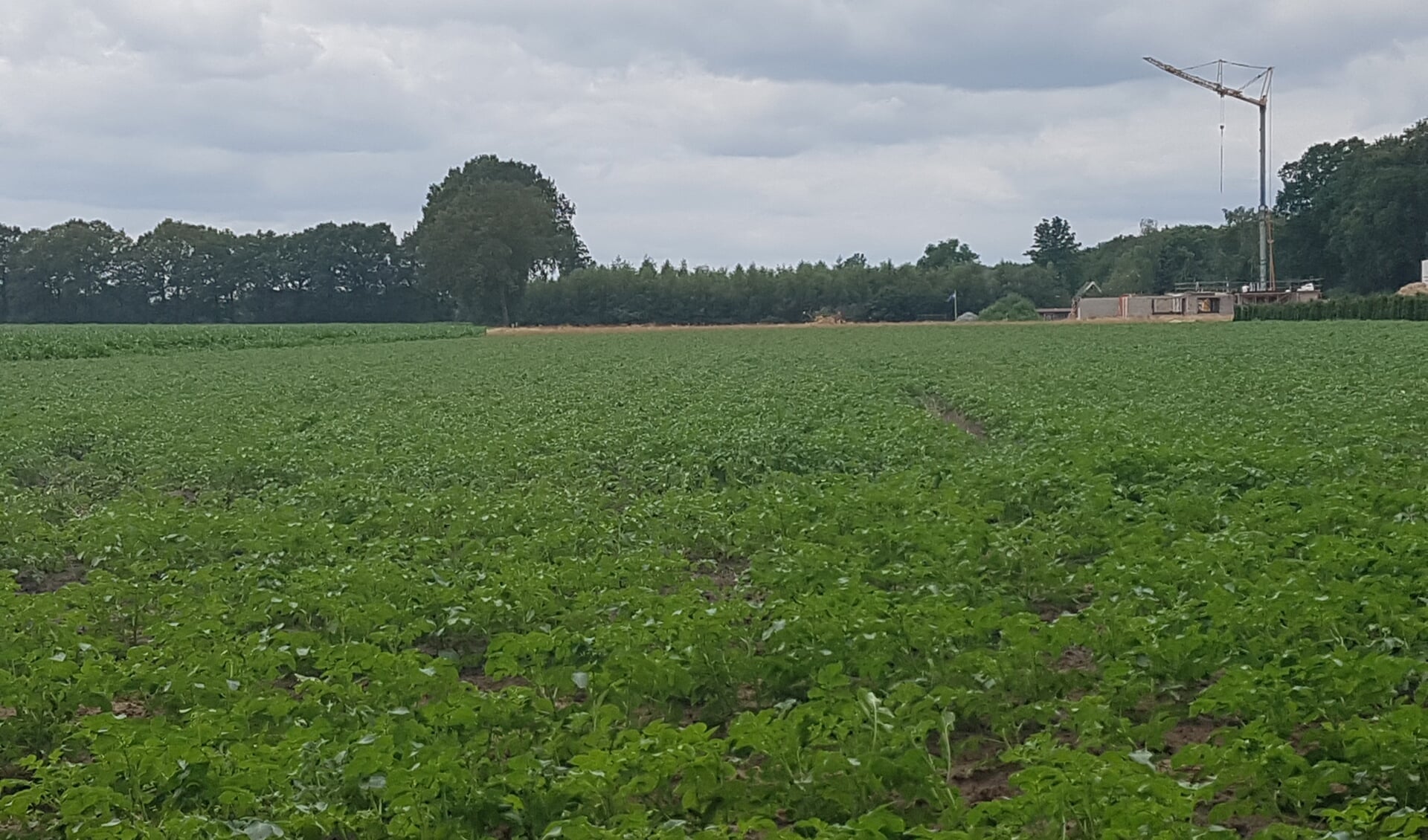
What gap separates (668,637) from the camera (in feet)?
23.2

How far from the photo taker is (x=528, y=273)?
394ft

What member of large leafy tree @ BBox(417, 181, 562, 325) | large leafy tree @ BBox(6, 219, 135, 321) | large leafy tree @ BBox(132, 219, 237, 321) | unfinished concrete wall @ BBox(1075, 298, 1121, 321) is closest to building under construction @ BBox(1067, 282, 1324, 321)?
unfinished concrete wall @ BBox(1075, 298, 1121, 321)

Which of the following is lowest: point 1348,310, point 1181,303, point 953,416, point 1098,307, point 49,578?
point 49,578

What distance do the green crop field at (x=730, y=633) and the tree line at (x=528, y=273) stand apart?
99568 mm

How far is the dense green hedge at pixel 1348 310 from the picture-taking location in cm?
7062

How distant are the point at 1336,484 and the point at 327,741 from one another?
9.35 m

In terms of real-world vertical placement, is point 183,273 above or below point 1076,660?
above

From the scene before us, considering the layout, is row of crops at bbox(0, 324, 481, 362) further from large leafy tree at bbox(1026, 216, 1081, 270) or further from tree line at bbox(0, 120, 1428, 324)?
large leafy tree at bbox(1026, 216, 1081, 270)

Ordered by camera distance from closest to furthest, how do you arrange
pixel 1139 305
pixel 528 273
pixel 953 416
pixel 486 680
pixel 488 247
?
pixel 486 680
pixel 953 416
pixel 1139 305
pixel 488 247
pixel 528 273

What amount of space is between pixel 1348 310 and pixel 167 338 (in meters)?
68.6

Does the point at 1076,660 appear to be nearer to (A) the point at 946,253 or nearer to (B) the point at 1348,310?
(B) the point at 1348,310

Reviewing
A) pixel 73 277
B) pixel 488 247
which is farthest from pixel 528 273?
pixel 73 277

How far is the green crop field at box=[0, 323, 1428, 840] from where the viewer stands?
→ 5113 millimetres

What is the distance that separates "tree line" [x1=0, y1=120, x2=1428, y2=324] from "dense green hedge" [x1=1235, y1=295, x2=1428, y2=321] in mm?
28135
